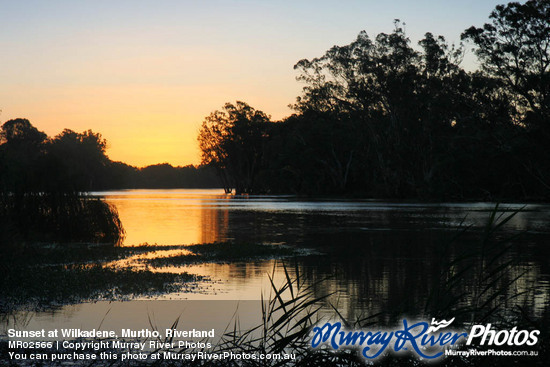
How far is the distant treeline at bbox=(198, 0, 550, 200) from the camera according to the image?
189ft

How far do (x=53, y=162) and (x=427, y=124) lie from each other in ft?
187

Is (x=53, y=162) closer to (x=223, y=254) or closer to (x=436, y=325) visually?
(x=223, y=254)

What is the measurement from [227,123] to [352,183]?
35.9m

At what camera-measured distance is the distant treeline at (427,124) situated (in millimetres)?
57656

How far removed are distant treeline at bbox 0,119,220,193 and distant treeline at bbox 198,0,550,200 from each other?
26438 millimetres

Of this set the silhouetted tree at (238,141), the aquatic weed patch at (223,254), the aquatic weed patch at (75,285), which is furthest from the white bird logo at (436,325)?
the silhouetted tree at (238,141)

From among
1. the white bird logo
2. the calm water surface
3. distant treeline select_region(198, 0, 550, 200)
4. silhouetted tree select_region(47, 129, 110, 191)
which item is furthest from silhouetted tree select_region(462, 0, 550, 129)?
silhouetted tree select_region(47, 129, 110, 191)

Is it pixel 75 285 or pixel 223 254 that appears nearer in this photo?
pixel 75 285

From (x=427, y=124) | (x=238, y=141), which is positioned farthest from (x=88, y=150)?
(x=427, y=124)

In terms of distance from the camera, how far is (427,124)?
2926 inches

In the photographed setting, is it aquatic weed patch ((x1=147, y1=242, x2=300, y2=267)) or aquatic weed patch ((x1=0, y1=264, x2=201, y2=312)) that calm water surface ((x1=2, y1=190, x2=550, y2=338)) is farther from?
aquatic weed patch ((x1=147, y1=242, x2=300, y2=267))

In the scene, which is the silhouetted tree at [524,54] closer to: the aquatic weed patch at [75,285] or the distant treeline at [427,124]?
the distant treeline at [427,124]

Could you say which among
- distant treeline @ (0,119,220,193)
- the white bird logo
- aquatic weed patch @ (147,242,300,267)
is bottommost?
aquatic weed patch @ (147,242,300,267)

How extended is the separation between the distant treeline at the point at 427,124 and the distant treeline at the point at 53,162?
86.7 ft
